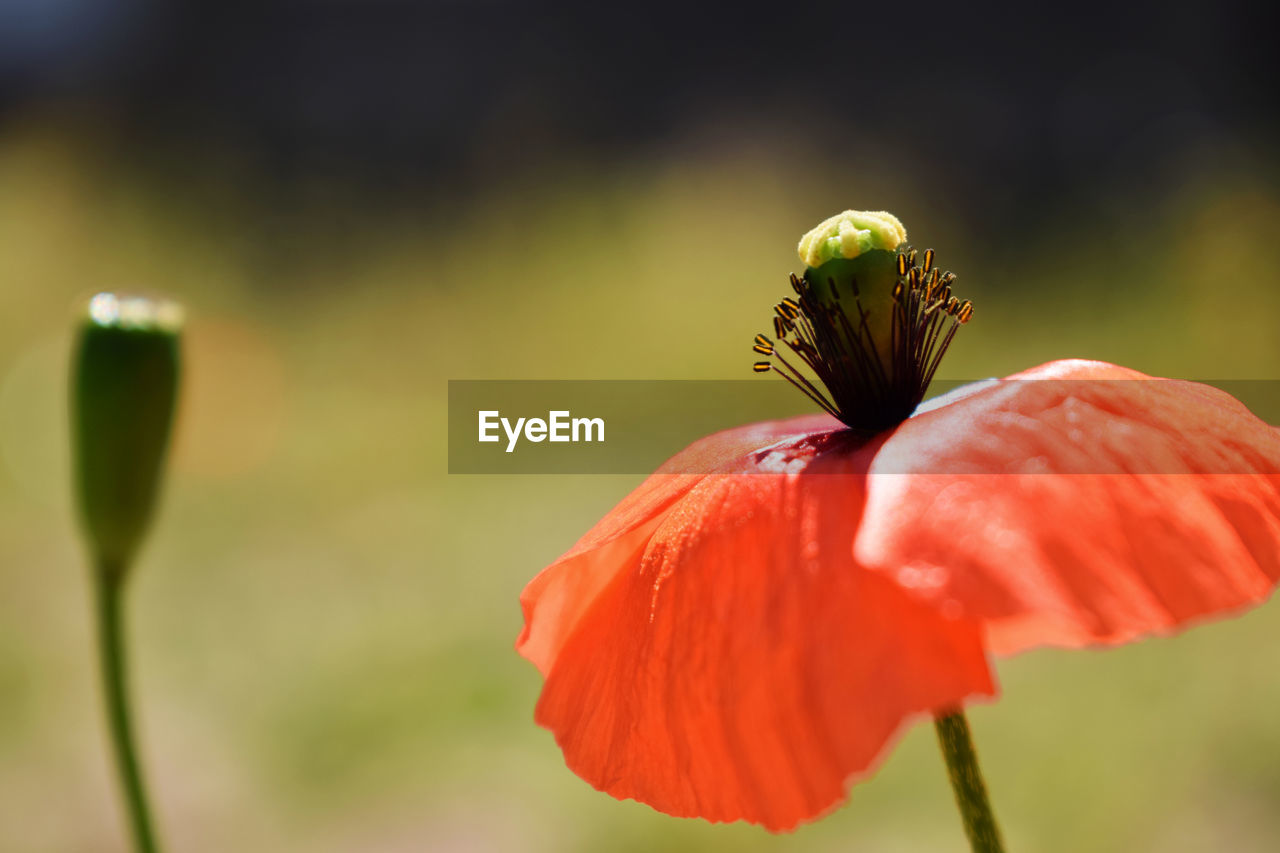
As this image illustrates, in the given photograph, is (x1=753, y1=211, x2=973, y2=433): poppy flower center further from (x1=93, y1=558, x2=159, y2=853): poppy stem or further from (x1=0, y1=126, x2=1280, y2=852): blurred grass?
(x1=0, y1=126, x2=1280, y2=852): blurred grass

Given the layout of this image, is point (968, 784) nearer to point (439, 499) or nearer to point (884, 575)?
point (884, 575)

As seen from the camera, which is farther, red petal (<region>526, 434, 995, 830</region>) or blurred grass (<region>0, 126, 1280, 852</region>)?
blurred grass (<region>0, 126, 1280, 852</region>)

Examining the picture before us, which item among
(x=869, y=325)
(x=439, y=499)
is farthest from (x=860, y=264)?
(x=439, y=499)

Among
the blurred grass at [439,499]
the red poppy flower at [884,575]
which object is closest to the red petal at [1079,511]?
the red poppy flower at [884,575]

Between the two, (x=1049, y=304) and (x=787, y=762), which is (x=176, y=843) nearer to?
(x=787, y=762)

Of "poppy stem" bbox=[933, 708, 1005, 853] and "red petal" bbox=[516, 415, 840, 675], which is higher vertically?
"red petal" bbox=[516, 415, 840, 675]

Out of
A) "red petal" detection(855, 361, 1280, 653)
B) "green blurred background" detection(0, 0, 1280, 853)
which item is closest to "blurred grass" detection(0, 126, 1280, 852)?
"green blurred background" detection(0, 0, 1280, 853)

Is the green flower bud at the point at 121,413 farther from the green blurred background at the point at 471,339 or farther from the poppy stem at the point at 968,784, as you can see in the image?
the green blurred background at the point at 471,339
